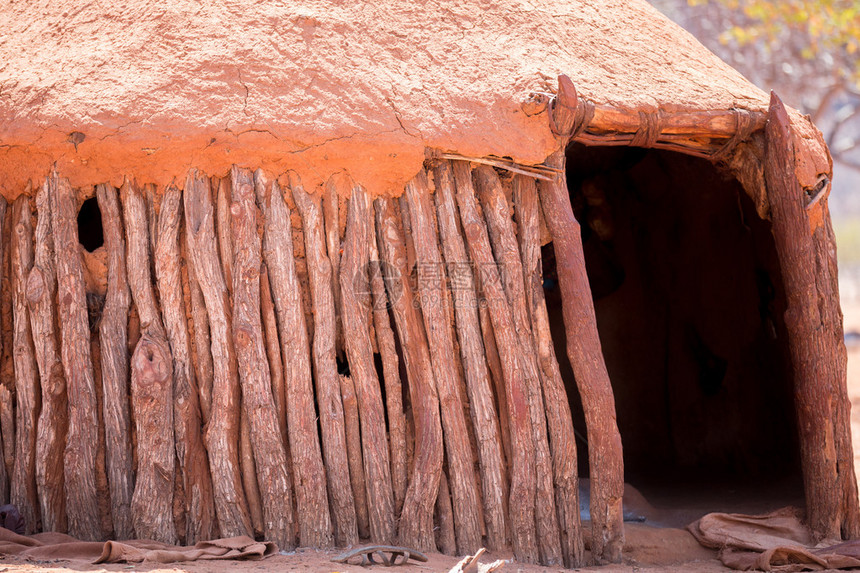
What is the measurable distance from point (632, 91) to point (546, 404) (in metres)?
1.79

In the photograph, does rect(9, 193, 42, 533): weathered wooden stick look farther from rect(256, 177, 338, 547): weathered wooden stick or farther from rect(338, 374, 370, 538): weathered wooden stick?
rect(338, 374, 370, 538): weathered wooden stick

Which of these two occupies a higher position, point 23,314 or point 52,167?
point 52,167

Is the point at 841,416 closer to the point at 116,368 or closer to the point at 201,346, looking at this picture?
the point at 201,346

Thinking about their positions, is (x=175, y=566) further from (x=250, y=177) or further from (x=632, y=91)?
(x=632, y=91)

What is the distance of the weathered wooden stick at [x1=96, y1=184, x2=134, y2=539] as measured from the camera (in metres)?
4.16

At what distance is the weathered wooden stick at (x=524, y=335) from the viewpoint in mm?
4312

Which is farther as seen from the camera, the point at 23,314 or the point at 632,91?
the point at 632,91

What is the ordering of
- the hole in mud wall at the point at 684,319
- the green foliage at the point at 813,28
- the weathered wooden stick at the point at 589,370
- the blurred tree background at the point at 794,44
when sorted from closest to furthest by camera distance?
the weathered wooden stick at the point at 589,370, the hole in mud wall at the point at 684,319, the green foliage at the point at 813,28, the blurred tree background at the point at 794,44

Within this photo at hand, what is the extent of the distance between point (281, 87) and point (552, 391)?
80.3 inches

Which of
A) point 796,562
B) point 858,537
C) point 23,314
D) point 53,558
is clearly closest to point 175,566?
point 53,558

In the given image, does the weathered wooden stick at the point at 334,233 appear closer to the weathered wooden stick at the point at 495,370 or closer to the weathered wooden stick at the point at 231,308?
the weathered wooden stick at the point at 231,308

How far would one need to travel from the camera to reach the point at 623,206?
7.32 m

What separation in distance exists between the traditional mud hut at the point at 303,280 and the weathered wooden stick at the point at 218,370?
0.04 ft

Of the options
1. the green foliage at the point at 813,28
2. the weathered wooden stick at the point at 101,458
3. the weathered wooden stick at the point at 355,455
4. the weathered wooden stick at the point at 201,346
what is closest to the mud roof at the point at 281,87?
the weathered wooden stick at the point at 201,346
